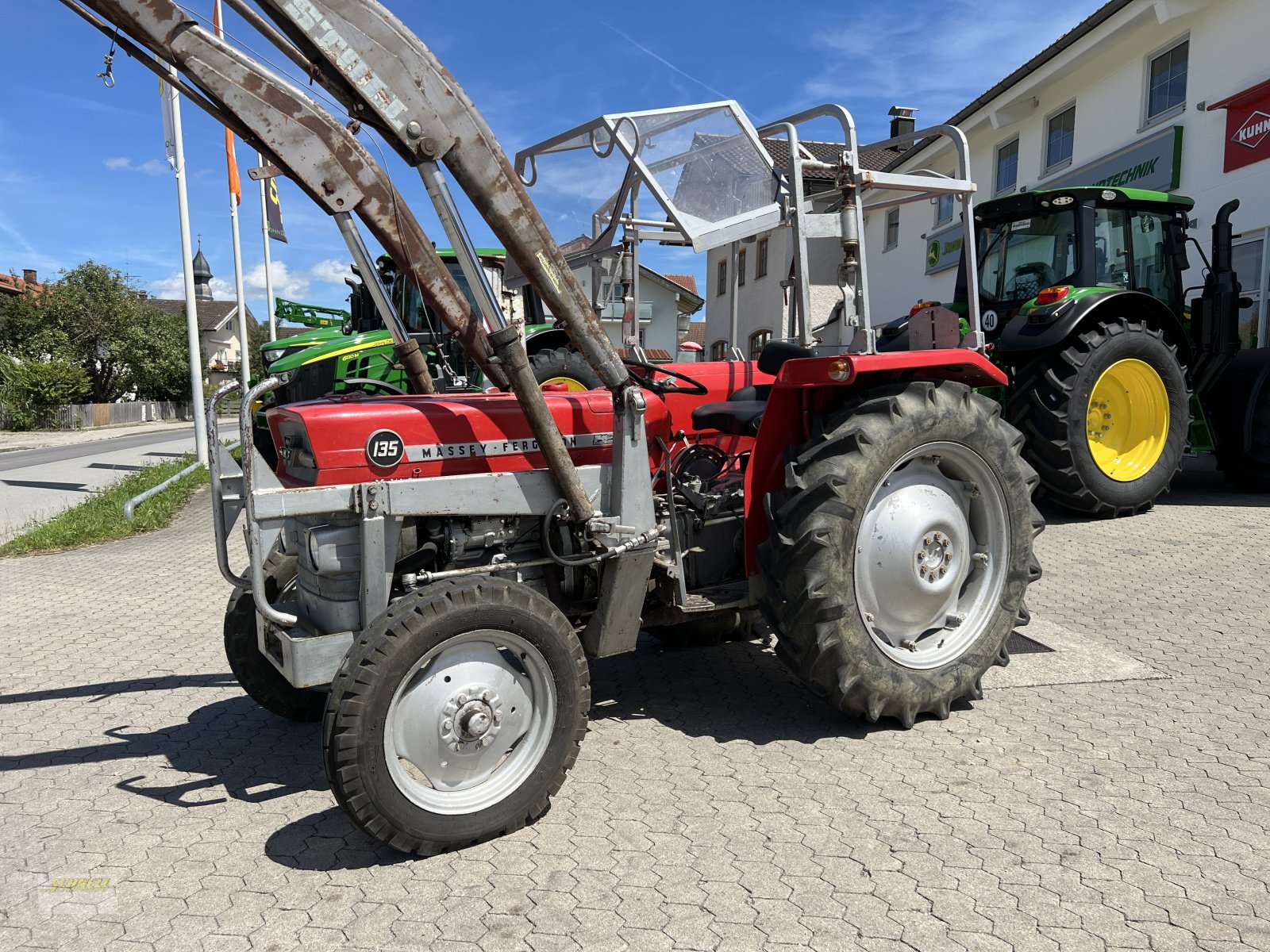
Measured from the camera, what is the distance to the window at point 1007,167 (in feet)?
50.1

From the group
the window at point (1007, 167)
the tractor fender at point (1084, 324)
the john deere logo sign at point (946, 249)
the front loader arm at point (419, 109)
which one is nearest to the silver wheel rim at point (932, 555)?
the front loader arm at point (419, 109)

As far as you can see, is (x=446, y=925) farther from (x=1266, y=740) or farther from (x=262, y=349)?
(x=262, y=349)

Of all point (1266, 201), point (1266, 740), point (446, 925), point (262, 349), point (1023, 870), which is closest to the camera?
point (446, 925)

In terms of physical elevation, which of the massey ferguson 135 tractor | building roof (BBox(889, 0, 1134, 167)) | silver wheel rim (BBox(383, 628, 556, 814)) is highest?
building roof (BBox(889, 0, 1134, 167))

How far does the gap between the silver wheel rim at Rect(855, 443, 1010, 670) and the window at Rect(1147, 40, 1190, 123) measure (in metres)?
10.1

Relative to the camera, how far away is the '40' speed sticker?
9.20 ft

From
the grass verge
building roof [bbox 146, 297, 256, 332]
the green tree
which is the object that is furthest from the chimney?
building roof [bbox 146, 297, 256, 332]

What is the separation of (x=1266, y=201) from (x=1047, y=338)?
16.8 feet

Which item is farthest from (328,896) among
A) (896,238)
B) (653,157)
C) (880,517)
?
(896,238)

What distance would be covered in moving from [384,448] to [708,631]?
2.08 metres

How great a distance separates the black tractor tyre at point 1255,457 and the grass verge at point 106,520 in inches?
387

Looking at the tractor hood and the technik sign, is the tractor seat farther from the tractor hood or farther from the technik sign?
the technik sign

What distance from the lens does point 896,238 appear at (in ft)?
60.7

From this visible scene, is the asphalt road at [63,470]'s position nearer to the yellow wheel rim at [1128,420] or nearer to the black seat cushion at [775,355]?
the black seat cushion at [775,355]
